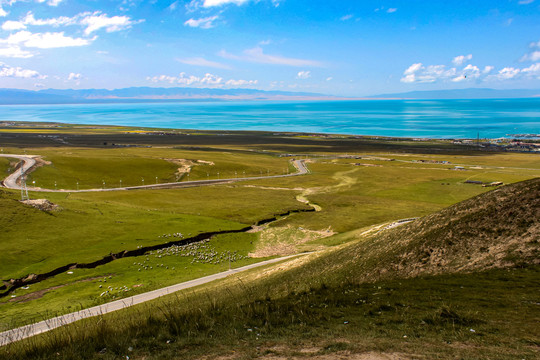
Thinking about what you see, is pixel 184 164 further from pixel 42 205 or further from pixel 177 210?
pixel 42 205

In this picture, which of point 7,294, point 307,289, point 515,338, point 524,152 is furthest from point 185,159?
point 524,152

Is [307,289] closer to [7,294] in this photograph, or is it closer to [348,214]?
[7,294]

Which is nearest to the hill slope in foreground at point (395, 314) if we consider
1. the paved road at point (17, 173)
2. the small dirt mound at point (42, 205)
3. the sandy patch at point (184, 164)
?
the small dirt mound at point (42, 205)

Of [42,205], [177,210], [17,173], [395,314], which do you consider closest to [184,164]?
[17,173]

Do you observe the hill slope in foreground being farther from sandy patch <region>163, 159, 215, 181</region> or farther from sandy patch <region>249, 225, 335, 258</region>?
→ sandy patch <region>163, 159, 215, 181</region>

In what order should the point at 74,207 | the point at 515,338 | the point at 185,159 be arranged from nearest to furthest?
the point at 515,338
the point at 74,207
the point at 185,159

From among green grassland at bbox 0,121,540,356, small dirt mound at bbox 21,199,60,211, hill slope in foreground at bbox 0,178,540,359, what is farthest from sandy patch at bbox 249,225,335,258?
small dirt mound at bbox 21,199,60,211
